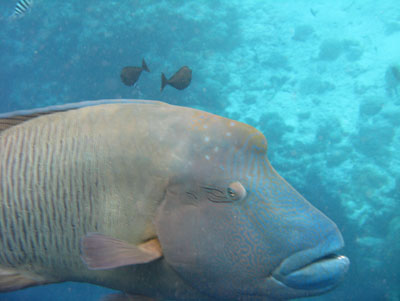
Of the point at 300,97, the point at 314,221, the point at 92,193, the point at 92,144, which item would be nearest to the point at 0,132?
the point at 92,144

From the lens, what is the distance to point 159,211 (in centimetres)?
155

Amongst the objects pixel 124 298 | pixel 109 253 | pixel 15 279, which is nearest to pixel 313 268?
pixel 109 253

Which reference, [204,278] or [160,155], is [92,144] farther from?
[204,278]

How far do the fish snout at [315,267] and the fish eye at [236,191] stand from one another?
0.41m

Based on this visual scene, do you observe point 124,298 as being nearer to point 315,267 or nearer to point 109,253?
point 109,253

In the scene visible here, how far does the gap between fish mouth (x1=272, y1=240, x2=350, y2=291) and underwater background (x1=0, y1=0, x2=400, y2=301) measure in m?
14.3

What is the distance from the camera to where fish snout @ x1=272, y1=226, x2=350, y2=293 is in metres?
1.45

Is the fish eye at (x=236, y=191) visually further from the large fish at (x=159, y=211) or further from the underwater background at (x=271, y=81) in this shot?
the underwater background at (x=271, y=81)

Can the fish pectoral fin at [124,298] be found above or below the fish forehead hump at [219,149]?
below

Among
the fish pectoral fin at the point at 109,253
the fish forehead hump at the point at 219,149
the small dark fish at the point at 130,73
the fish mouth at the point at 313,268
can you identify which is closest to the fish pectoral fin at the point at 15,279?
the fish pectoral fin at the point at 109,253

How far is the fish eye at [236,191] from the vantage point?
4.91 feet

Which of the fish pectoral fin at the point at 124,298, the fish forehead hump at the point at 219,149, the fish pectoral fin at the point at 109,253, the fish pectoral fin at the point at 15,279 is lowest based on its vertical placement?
the fish pectoral fin at the point at 124,298

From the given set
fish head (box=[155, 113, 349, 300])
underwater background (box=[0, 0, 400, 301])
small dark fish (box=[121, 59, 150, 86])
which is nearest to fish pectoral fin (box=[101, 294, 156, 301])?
fish head (box=[155, 113, 349, 300])

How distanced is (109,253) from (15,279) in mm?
836
